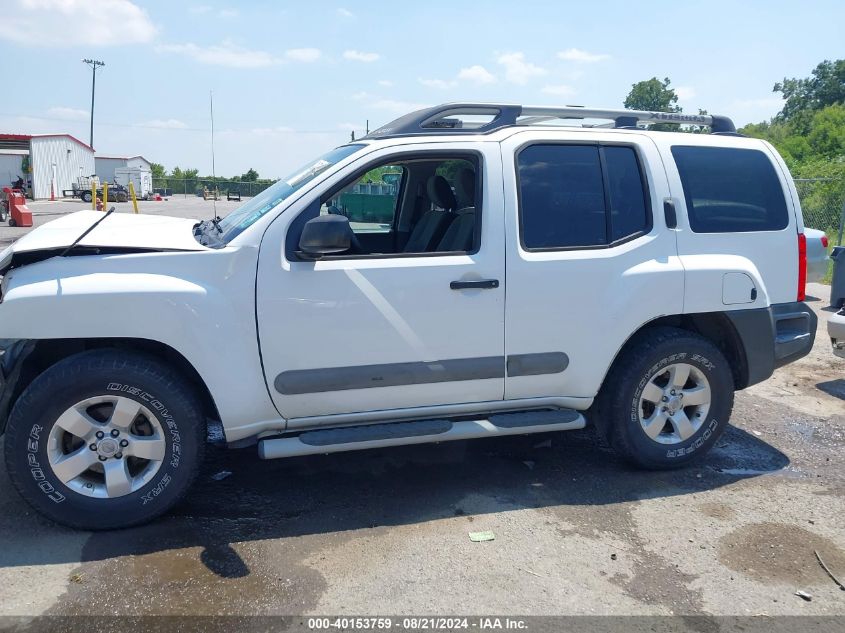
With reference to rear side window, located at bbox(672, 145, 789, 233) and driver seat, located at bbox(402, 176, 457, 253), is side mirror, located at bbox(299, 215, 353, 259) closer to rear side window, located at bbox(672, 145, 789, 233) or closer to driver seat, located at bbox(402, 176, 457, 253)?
driver seat, located at bbox(402, 176, 457, 253)

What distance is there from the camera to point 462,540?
366 cm

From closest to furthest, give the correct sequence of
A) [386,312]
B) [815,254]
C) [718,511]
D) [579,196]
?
[386,312]
[718,511]
[579,196]
[815,254]

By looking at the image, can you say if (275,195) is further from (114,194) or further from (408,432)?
(114,194)

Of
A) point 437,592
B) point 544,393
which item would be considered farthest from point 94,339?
point 544,393

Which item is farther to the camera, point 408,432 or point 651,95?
point 651,95

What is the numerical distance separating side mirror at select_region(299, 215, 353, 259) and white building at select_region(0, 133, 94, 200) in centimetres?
5029

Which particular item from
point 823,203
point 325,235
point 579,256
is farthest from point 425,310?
point 823,203

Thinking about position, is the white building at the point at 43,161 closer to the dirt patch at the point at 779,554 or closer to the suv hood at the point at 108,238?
the suv hood at the point at 108,238

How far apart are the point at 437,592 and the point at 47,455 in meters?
2.04

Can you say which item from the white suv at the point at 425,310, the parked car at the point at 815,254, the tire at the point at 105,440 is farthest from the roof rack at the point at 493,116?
the parked car at the point at 815,254

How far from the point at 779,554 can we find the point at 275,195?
3351 mm

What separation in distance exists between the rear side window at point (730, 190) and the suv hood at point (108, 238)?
298 centimetres

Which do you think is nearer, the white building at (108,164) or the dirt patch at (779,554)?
the dirt patch at (779,554)

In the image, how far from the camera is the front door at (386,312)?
12.2 feet
